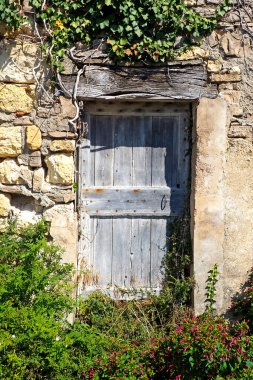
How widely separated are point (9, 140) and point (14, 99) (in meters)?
0.38

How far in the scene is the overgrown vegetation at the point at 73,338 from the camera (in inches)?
158

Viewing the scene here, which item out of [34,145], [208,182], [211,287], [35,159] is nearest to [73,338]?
[211,287]

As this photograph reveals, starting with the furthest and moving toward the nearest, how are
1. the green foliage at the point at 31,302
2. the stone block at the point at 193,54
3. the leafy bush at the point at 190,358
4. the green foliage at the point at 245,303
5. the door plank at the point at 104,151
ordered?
the door plank at the point at 104,151
the stone block at the point at 193,54
the green foliage at the point at 245,303
the green foliage at the point at 31,302
the leafy bush at the point at 190,358

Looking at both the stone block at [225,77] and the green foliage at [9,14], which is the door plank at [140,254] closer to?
the stone block at [225,77]

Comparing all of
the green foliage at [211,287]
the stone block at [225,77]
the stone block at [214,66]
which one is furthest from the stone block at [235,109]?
the green foliage at [211,287]

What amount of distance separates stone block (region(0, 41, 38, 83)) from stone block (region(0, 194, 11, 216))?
1.10 metres

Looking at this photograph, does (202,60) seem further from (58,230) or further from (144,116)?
(58,230)

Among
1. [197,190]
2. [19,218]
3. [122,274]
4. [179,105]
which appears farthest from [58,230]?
[179,105]

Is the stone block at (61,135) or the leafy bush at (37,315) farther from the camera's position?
the stone block at (61,135)

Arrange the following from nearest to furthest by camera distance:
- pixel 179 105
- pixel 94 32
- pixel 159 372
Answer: pixel 159 372 → pixel 94 32 → pixel 179 105

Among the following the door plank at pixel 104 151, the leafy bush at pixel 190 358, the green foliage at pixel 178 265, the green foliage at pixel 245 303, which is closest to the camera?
the leafy bush at pixel 190 358

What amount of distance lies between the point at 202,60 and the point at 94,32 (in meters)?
1.05

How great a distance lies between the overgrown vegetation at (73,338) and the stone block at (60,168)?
465 mm

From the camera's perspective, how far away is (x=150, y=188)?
5289 mm
